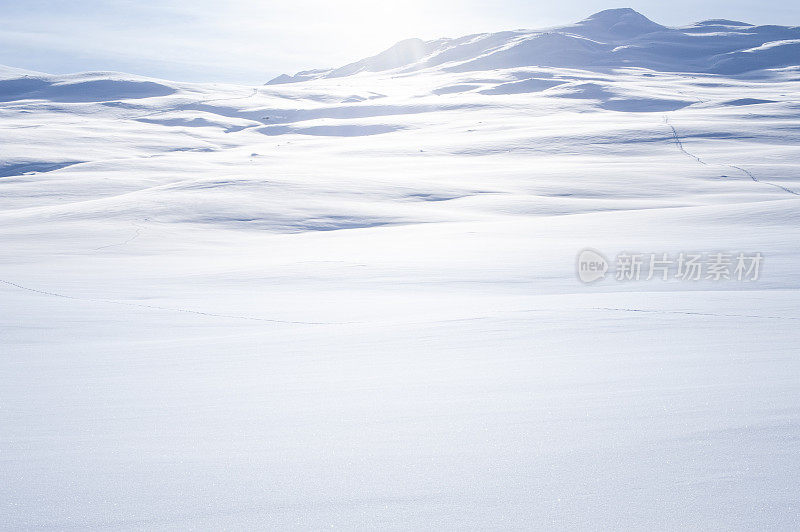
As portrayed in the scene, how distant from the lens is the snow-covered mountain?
Result: 303 feet

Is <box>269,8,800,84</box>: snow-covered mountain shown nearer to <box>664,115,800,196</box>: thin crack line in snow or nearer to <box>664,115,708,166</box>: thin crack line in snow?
<box>664,115,708,166</box>: thin crack line in snow

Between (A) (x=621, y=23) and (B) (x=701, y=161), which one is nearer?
(B) (x=701, y=161)

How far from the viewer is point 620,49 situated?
103062 millimetres

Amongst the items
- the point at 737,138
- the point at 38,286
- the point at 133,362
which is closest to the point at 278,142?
the point at 737,138

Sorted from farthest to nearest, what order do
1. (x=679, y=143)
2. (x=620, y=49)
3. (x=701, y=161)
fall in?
(x=620, y=49) → (x=679, y=143) → (x=701, y=161)

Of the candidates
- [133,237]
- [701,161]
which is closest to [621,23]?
[701,161]

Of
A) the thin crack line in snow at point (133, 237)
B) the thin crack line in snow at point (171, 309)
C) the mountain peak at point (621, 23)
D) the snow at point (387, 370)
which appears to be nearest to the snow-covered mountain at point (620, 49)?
the mountain peak at point (621, 23)

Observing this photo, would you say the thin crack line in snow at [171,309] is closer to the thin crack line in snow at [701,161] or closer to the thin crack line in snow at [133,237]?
the thin crack line in snow at [133,237]

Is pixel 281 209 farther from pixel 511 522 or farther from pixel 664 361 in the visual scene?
pixel 511 522

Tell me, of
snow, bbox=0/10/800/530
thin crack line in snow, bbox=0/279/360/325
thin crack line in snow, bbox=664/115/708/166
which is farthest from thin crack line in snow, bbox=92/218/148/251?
thin crack line in snow, bbox=664/115/708/166

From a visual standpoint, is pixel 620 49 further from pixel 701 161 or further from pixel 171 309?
pixel 171 309

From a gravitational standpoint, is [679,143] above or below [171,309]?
above

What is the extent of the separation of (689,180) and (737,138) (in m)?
12.7

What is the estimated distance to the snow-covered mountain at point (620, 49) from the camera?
92.4 metres
